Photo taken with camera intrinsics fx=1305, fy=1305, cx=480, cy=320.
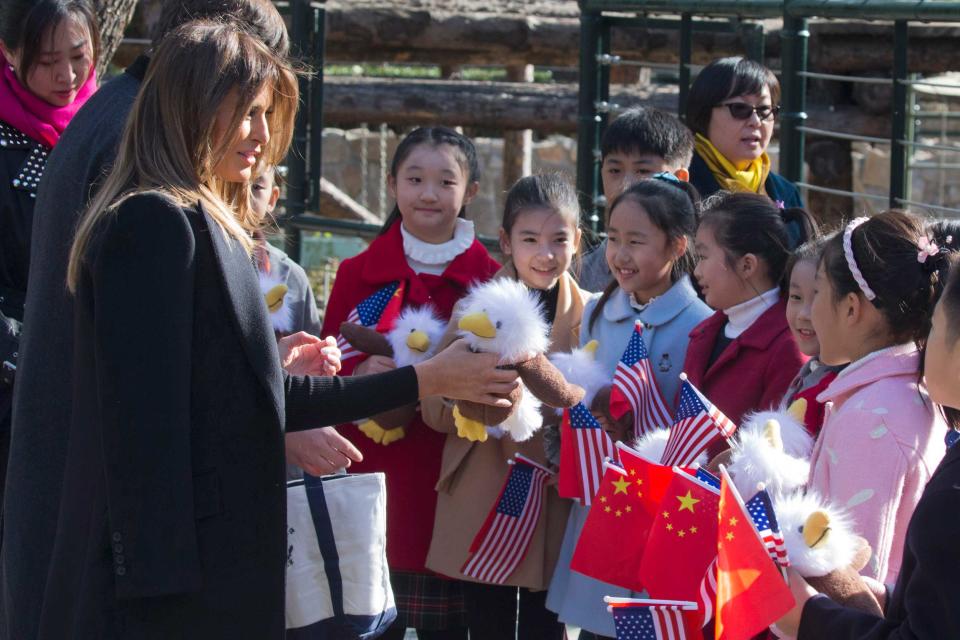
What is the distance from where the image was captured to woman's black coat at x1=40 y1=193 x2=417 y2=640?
6.97ft

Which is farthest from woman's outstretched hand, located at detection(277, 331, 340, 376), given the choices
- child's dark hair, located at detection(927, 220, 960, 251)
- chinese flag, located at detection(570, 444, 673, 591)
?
child's dark hair, located at detection(927, 220, 960, 251)

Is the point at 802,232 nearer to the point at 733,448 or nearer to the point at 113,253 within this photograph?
the point at 733,448

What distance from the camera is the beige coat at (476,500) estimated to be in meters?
3.51

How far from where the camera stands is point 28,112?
3527 millimetres

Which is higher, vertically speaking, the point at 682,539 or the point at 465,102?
the point at 465,102

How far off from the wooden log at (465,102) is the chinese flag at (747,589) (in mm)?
6573

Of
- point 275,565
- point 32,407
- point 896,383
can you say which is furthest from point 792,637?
point 32,407

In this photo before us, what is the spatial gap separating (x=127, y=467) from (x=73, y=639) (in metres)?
0.31

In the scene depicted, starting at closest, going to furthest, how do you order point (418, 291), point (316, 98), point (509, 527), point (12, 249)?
point (12, 249) → point (509, 527) → point (418, 291) → point (316, 98)

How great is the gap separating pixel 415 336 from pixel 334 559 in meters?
0.99

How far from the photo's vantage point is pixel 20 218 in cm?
336

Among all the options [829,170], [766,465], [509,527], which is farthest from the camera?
[829,170]

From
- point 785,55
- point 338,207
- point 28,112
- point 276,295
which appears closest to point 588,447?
point 276,295

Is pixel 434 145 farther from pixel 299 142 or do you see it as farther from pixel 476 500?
pixel 299 142
